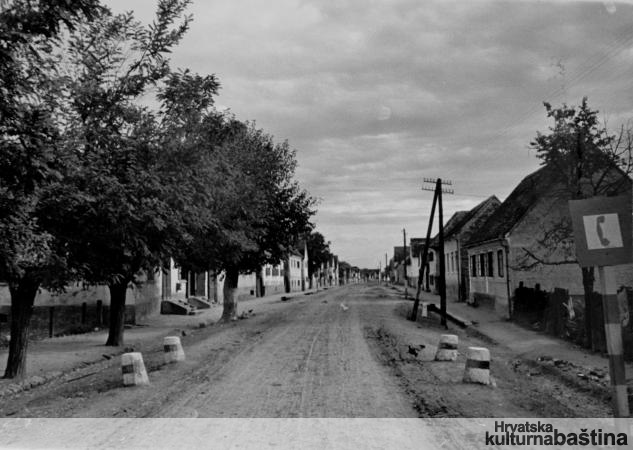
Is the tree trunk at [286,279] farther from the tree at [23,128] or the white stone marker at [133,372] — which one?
the tree at [23,128]

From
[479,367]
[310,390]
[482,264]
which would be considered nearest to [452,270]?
[482,264]

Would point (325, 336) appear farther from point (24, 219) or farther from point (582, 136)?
point (24, 219)

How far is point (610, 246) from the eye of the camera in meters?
5.19

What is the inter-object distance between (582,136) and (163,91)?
1165 cm

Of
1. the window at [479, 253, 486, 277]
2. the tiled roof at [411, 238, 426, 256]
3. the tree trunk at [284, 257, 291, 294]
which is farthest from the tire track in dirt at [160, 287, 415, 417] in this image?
the tiled roof at [411, 238, 426, 256]

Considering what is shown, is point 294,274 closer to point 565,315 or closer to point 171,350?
point 565,315

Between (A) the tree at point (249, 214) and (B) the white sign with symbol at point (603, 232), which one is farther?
(A) the tree at point (249, 214)

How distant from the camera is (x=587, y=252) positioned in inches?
206

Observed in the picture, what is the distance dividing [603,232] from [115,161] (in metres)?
9.28

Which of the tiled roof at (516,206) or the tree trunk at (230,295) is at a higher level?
the tiled roof at (516,206)

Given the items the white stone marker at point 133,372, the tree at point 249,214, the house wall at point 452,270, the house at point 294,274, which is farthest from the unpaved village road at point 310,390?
the house at point 294,274

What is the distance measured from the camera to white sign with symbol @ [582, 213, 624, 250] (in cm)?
519

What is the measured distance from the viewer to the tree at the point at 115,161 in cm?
1069

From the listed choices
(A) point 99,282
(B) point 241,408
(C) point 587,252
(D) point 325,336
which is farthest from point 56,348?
(C) point 587,252
